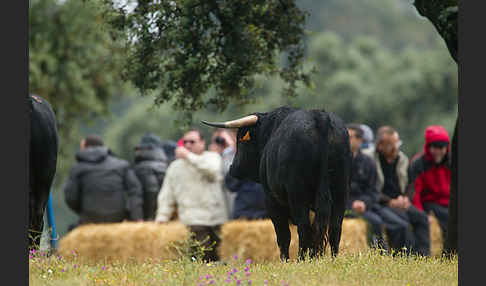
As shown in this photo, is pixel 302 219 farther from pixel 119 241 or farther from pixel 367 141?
pixel 367 141

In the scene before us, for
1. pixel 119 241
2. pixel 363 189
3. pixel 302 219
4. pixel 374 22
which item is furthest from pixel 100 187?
pixel 374 22

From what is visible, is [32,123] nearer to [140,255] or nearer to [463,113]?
[463,113]

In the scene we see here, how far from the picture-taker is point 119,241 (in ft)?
41.6

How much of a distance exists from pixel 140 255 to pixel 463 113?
7405 mm

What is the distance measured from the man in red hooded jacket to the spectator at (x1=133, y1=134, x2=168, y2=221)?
5.00 m

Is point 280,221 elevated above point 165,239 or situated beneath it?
elevated above

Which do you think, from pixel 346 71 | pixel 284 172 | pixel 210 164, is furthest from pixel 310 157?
pixel 346 71

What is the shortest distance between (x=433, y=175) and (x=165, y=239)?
4774 mm

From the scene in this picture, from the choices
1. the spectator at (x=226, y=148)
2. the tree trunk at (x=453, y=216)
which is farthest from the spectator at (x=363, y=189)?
the tree trunk at (x=453, y=216)

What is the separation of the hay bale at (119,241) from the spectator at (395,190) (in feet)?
11.8

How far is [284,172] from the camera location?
7.10 m

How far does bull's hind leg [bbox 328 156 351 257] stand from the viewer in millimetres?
7172

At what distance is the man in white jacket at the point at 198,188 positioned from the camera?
39.0 feet

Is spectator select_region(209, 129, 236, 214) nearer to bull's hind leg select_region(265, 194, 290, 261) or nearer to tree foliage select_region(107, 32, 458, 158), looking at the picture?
bull's hind leg select_region(265, 194, 290, 261)
